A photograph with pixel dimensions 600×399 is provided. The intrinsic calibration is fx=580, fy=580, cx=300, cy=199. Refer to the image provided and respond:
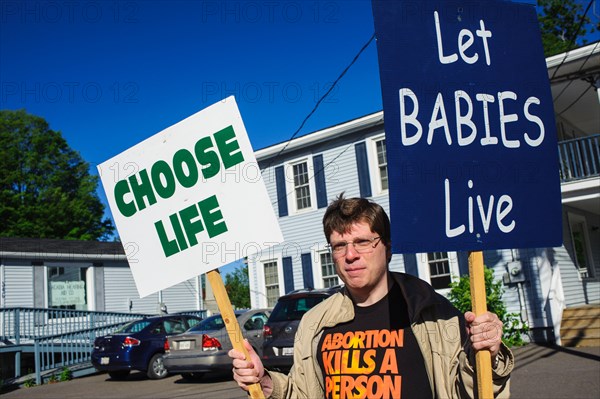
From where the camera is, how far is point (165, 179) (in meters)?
3.01

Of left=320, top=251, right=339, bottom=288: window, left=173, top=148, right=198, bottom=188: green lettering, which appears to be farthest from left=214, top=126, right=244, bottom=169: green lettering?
left=320, top=251, right=339, bottom=288: window

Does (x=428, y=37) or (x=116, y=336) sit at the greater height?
(x=428, y=37)

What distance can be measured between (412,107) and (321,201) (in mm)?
17678

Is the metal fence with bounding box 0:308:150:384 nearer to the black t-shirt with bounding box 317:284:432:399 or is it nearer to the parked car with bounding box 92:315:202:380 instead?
the parked car with bounding box 92:315:202:380

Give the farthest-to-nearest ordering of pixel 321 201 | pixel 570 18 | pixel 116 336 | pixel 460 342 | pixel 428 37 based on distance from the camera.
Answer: pixel 570 18
pixel 321 201
pixel 116 336
pixel 428 37
pixel 460 342

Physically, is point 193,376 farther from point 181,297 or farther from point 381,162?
point 181,297

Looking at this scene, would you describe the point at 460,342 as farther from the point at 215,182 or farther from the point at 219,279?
the point at 215,182

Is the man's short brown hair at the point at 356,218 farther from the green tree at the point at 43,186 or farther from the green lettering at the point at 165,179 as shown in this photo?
the green tree at the point at 43,186

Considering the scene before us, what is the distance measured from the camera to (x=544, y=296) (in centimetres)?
1525

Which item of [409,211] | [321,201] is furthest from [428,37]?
[321,201]

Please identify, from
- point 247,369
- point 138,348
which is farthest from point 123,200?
point 138,348

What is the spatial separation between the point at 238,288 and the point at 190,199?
54.9 m

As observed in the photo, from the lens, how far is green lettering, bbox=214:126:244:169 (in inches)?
113

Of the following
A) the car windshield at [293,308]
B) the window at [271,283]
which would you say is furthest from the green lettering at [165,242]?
the window at [271,283]
